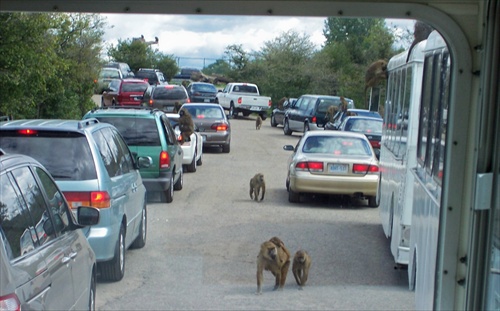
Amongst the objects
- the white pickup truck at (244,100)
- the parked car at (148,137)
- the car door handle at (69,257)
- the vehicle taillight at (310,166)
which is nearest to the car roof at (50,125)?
the car door handle at (69,257)

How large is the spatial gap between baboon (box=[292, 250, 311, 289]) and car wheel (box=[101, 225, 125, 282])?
204cm

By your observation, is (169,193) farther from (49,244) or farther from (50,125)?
(49,244)

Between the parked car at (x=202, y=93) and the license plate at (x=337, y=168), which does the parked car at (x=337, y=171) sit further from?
the parked car at (x=202, y=93)

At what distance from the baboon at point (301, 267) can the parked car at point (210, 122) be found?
14347 mm

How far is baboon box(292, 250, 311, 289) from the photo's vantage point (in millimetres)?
9094

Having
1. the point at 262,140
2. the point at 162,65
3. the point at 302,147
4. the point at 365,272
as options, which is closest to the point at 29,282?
the point at 365,272

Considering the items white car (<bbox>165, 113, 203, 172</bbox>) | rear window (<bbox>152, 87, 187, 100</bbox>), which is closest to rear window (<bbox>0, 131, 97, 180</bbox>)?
white car (<bbox>165, 113, 203, 172</bbox>)

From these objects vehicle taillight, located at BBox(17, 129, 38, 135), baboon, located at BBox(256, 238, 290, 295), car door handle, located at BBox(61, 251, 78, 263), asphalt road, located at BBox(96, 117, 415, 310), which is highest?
vehicle taillight, located at BBox(17, 129, 38, 135)

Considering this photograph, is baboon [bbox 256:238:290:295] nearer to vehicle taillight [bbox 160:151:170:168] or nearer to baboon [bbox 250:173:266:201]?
vehicle taillight [bbox 160:151:170:168]

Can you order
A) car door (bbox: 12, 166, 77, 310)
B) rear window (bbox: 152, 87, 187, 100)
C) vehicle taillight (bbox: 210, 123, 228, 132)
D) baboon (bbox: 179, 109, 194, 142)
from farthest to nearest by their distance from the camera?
rear window (bbox: 152, 87, 187, 100) < vehicle taillight (bbox: 210, 123, 228, 132) < baboon (bbox: 179, 109, 194, 142) < car door (bbox: 12, 166, 77, 310)

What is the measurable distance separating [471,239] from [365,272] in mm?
6336

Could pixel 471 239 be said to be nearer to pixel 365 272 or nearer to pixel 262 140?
pixel 365 272

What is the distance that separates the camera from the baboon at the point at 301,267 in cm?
909

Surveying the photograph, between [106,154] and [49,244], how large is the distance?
3805 mm
